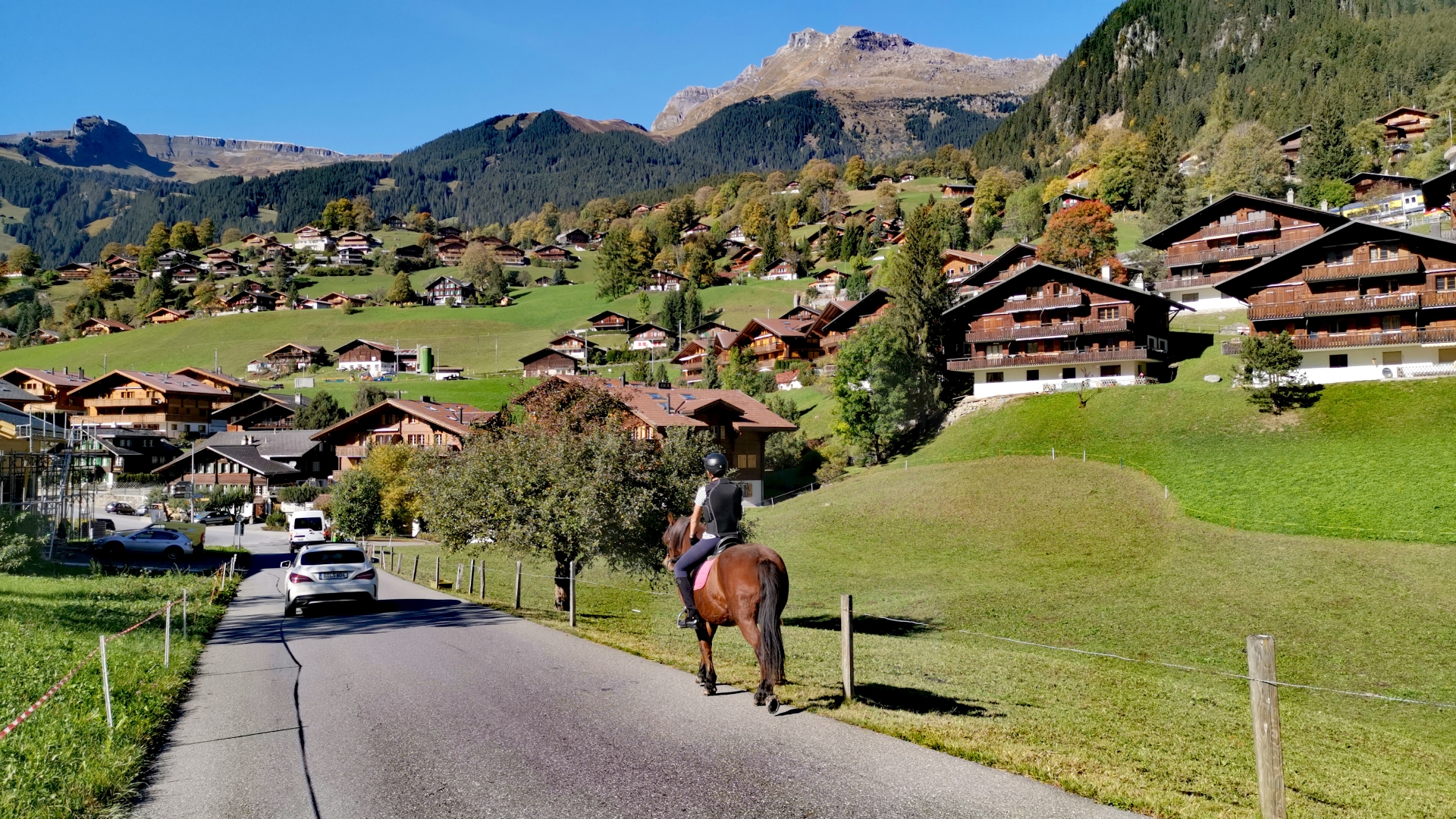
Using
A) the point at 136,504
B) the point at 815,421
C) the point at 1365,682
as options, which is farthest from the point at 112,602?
the point at 136,504

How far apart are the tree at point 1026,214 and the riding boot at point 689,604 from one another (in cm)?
13006

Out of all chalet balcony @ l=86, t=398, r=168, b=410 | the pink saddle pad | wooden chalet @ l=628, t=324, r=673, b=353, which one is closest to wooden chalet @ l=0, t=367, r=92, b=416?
chalet balcony @ l=86, t=398, r=168, b=410

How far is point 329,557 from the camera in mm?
23172

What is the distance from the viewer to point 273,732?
1042 centimetres

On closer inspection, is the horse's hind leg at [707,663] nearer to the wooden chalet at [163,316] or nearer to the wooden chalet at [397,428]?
the wooden chalet at [397,428]

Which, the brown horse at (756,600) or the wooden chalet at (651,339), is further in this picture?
the wooden chalet at (651,339)

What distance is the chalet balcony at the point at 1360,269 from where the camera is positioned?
57.0 m

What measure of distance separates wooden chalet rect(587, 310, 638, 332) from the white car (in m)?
133

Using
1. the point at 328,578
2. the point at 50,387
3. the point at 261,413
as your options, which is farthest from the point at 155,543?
the point at 50,387

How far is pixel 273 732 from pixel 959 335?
69165mm

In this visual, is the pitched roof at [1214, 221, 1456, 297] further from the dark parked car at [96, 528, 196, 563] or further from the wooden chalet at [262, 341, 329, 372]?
the wooden chalet at [262, 341, 329, 372]

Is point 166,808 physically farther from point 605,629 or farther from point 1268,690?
point 605,629

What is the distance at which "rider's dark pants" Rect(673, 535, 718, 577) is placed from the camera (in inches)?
455

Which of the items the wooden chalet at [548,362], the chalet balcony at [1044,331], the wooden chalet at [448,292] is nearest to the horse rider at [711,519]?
the chalet balcony at [1044,331]
